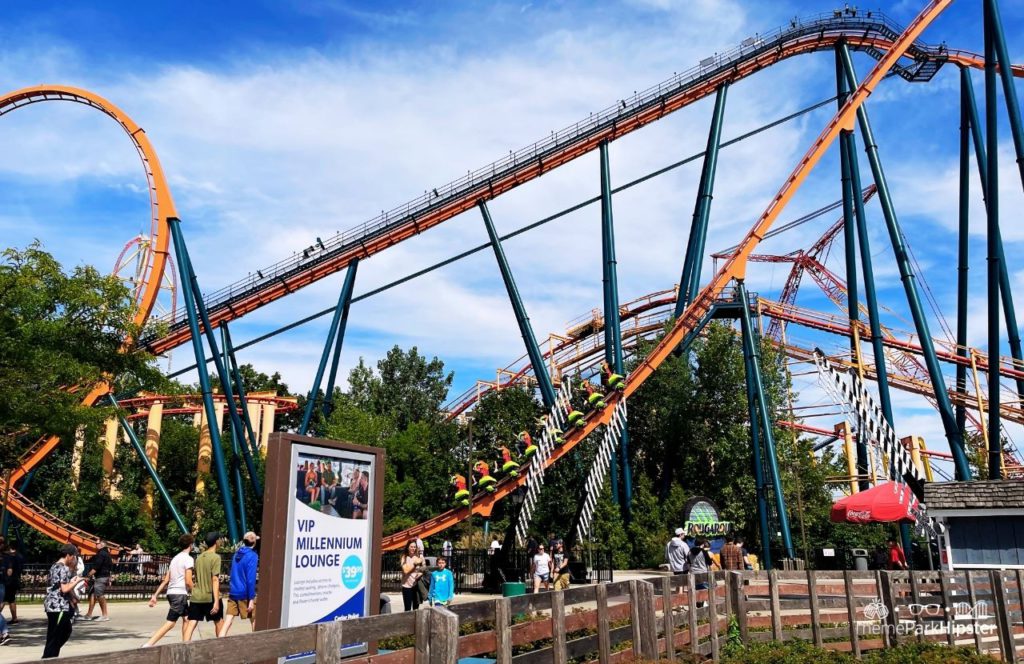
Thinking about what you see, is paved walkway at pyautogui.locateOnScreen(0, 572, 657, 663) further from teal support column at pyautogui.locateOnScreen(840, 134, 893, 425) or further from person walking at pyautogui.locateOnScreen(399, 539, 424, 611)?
teal support column at pyautogui.locateOnScreen(840, 134, 893, 425)

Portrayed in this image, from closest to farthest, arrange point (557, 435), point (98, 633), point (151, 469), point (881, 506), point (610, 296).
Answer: point (98, 633) → point (881, 506) → point (557, 435) → point (151, 469) → point (610, 296)

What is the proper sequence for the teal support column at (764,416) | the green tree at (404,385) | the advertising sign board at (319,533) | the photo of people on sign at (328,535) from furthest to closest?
the green tree at (404,385) → the teal support column at (764,416) → the photo of people on sign at (328,535) → the advertising sign board at (319,533)

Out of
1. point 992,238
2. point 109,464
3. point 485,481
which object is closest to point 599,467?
point 485,481

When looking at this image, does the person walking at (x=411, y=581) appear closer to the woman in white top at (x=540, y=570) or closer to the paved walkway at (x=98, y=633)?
the paved walkway at (x=98, y=633)

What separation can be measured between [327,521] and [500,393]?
2958cm

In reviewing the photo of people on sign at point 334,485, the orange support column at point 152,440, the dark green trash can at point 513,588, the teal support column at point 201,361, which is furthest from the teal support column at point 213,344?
the photo of people on sign at point 334,485

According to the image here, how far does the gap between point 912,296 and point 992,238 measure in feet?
9.44

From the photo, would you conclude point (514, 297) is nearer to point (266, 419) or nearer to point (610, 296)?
point (610, 296)

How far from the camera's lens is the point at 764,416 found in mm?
24094

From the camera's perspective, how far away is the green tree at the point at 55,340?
11.8 metres

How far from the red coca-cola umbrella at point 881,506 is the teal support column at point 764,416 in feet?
24.2

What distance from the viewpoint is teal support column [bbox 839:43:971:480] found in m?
19.7

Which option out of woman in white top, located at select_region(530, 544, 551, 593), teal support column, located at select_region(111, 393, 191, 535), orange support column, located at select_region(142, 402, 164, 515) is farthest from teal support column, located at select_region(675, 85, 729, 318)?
orange support column, located at select_region(142, 402, 164, 515)

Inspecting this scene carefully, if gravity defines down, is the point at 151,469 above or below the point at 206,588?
above
